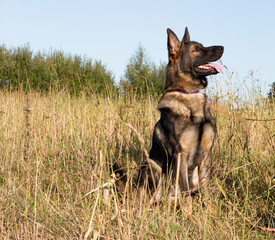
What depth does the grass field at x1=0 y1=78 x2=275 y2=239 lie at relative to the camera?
223 centimetres

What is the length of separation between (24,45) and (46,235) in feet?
76.8

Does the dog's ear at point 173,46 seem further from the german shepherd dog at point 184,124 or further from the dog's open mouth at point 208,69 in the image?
the dog's open mouth at point 208,69

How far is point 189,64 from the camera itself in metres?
3.63

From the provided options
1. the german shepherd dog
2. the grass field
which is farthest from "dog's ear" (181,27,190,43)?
the grass field

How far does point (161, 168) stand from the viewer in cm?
330

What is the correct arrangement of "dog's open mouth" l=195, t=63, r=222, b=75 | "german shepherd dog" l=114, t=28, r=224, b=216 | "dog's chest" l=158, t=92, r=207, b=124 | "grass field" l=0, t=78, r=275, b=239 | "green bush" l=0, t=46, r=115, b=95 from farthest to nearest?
"green bush" l=0, t=46, r=115, b=95 < "dog's open mouth" l=195, t=63, r=222, b=75 < "dog's chest" l=158, t=92, r=207, b=124 < "german shepherd dog" l=114, t=28, r=224, b=216 < "grass field" l=0, t=78, r=275, b=239

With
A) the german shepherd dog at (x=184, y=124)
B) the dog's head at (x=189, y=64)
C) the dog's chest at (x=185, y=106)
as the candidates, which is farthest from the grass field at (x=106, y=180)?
the dog's head at (x=189, y=64)

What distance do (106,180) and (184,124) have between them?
112cm

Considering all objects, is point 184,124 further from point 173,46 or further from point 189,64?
point 173,46

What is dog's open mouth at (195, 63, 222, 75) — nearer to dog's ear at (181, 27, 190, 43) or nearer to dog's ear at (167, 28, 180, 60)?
dog's ear at (167, 28, 180, 60)

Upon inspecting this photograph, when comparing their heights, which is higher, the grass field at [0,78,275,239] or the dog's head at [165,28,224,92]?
the dog's head at [165,28,224,92]

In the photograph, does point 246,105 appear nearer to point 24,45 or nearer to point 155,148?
point 155,148

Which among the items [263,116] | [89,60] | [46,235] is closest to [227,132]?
[263,116]

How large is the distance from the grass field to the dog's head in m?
0.63
